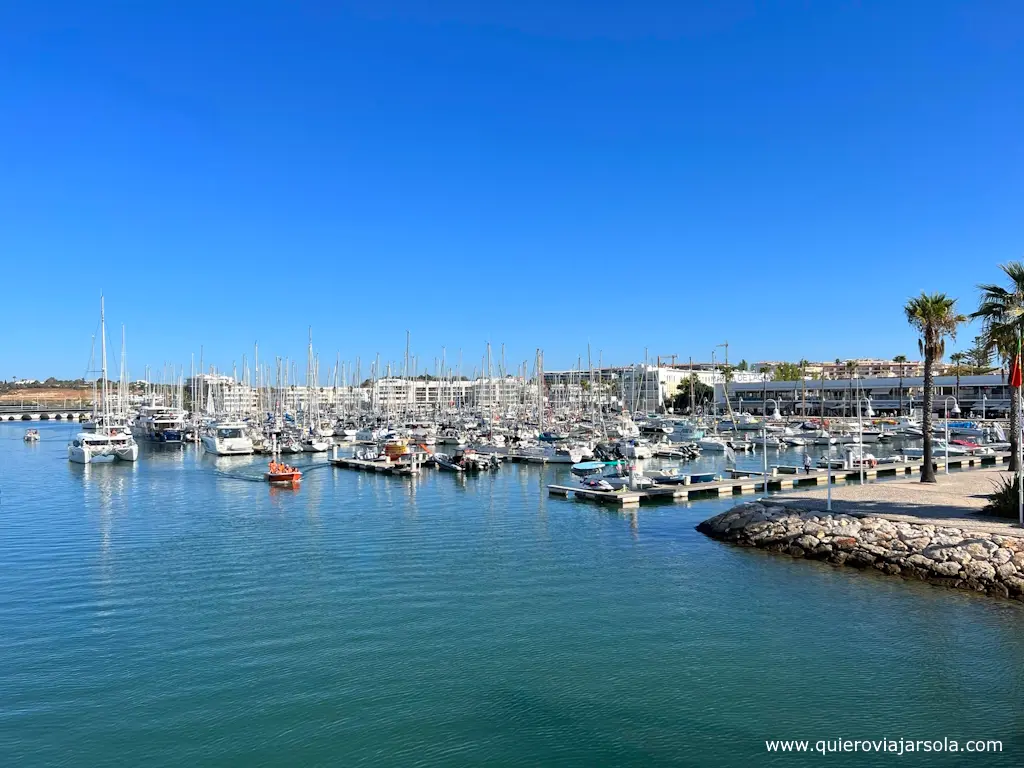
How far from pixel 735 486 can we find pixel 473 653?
1307 inches

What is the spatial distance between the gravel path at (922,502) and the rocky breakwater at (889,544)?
1.20 meters

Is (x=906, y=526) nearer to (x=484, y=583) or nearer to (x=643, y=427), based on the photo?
(x=484, y=583)

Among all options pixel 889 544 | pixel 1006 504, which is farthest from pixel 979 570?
pixel 1006 504

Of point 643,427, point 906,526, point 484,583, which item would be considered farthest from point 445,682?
point 643,427

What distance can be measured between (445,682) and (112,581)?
49.4 ft

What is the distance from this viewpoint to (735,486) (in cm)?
4750

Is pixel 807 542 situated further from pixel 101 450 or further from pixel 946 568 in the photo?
pixel 101 450

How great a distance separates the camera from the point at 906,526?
26.7m

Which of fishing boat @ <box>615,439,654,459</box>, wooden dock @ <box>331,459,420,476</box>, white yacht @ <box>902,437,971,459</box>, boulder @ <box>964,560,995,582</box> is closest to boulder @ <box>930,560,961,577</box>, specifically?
boulder @ <box>964,560,995,582</box>

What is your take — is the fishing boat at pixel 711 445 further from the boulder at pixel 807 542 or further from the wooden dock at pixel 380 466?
the boulder at pixel 807 542

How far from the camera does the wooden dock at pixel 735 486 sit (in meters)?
44.3

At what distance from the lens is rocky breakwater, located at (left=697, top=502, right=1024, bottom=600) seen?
22.9m

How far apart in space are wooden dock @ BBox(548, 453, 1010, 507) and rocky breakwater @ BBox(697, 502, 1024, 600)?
11477 mm

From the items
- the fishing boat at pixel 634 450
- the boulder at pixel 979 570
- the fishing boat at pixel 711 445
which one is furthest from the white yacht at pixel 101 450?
the boulder at pixel 979 570
